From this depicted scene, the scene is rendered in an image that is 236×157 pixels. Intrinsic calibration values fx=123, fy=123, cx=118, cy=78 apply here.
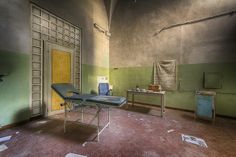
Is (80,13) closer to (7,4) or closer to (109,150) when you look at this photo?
(7,4)

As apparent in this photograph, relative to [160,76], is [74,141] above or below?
below

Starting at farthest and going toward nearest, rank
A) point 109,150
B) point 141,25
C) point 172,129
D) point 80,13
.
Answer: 1. point 141,25
2. point 80,13
3. point 172,129
4. point 109,150

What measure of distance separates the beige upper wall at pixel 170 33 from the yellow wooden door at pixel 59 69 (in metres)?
2.56

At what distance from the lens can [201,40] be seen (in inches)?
163

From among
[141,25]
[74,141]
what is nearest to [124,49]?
[141,25]

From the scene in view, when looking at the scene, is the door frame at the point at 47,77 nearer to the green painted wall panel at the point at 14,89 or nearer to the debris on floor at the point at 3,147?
the green painted wall panel at the point at 14,89

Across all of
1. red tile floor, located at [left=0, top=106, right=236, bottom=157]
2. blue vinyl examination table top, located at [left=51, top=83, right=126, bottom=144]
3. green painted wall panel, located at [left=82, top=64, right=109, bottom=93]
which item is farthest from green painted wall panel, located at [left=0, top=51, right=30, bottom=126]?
green painted wall panel, located at [left=82, top=64, right=109, bottom=93]

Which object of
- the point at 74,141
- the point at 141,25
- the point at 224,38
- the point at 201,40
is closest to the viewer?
the point at 74,141

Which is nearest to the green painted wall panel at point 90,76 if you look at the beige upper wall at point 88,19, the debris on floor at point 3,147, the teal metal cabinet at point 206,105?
the beige upper wall at point 88,19

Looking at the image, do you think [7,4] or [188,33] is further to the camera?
[188,33]

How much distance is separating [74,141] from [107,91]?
2.68 m

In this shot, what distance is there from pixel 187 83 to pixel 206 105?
1116 mm

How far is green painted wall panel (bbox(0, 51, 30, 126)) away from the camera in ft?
8.75

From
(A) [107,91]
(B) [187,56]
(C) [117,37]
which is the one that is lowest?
(A) [107,91]
